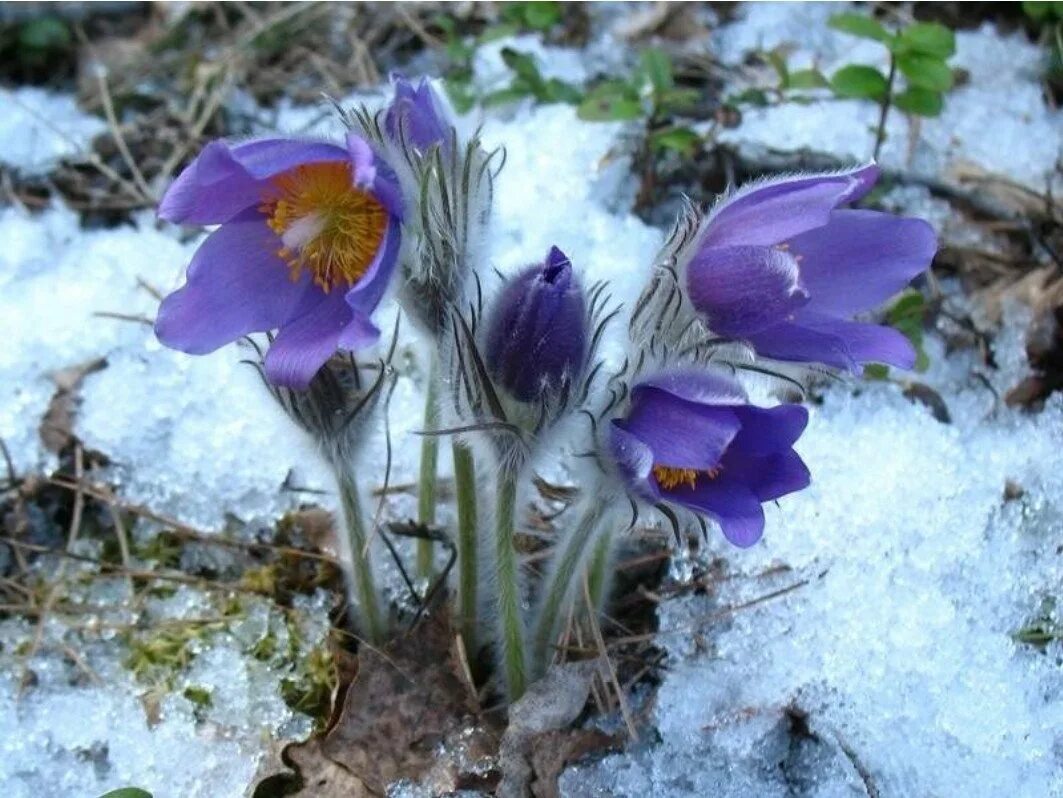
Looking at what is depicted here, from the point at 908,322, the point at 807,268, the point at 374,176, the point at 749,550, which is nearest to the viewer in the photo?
the point at 374,176

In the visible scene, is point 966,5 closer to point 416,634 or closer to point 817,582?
point 817,582

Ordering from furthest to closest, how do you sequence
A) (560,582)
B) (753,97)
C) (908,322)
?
1. (753,97)
2. (908,322)
3. (560,582)

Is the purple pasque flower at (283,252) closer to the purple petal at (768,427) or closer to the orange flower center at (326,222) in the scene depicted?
the orange flower center at (326,222)

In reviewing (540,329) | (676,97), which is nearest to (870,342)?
(540,329)

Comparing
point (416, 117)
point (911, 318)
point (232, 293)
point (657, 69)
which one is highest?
point (416, 117)

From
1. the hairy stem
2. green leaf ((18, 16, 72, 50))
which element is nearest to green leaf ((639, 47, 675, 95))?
the hairy stem

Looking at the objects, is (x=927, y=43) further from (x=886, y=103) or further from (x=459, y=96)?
(x=459, y=96)

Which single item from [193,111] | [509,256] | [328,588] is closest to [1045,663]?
[328,588]

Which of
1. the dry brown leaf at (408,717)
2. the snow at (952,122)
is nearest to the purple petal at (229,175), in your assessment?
the dry brown leaf at (408,717)
